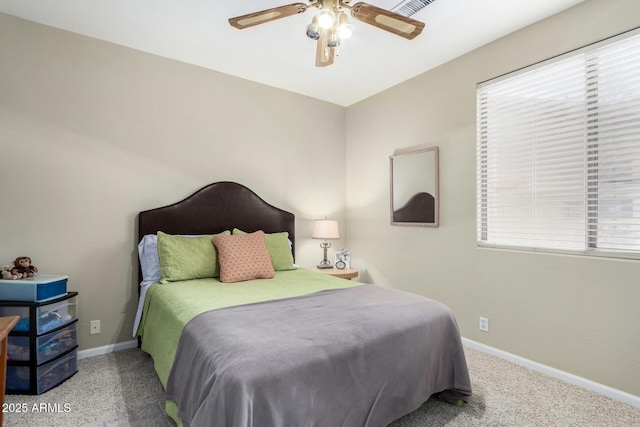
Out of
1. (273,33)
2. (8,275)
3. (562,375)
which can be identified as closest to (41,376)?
(8,275)

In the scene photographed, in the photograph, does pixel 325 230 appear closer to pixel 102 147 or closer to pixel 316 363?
pixel 102 147

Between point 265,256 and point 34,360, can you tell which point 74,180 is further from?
point 265,256

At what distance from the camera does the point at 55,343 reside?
7.38 ft

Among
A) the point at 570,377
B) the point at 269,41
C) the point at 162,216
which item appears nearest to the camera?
the point at 570,377

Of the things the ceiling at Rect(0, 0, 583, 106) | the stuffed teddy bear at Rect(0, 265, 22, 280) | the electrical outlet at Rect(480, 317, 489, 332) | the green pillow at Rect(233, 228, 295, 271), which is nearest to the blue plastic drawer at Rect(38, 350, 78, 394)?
the stuffed teddy bear at Rect(0, 265, 22, 280)

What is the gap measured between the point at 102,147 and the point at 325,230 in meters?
2.32

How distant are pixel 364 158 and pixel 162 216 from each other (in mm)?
2435

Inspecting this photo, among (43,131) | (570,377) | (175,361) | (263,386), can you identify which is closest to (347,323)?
(263,386)

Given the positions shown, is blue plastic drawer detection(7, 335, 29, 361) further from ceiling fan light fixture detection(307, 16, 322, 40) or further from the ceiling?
ceiling fan light fixture detection(307, 16, 322, 40)

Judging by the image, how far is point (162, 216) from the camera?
116 inches

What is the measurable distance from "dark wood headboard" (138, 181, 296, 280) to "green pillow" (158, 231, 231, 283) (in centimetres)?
22

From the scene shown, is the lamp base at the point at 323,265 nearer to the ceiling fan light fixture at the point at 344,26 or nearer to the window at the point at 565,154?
the window at the point at 565,154

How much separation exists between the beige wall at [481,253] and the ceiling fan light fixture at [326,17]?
1.76m

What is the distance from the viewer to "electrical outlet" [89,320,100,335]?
268cm
